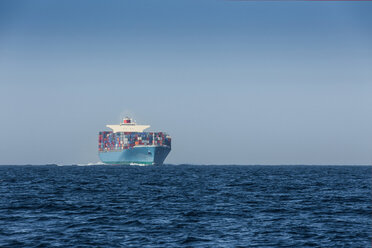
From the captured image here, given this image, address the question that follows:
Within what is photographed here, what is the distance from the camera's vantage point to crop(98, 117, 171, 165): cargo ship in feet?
549

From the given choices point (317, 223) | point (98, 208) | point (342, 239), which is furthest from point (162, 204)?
point (342, 239)

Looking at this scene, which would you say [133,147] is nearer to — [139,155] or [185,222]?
[139,155]

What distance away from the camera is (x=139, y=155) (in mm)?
168000

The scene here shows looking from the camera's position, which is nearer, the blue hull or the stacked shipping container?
the blue hull

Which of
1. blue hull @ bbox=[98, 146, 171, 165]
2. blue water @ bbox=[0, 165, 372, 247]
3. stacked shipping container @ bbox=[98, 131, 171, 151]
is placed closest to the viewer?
blue water @ bbox=[0, 165, 372, 247]

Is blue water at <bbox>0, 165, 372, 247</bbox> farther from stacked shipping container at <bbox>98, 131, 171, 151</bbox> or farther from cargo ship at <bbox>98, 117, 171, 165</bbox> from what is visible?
stacked shipping container at <bbox>98, 131, 171, 151</bbox>

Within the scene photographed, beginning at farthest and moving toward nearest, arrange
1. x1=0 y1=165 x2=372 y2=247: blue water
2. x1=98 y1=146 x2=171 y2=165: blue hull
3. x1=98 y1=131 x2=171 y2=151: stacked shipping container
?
x1=98 y1=131 x2=171 y2=151: stacked shipping container
x1=98 y1=146 x2=171 y2=165: blue hull
x1=0 y1=165 x2=372 y2=247: blue water

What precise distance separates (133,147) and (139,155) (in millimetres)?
3873

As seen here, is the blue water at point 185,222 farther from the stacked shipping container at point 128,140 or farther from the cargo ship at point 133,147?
the stacked shipping container at point 128,140

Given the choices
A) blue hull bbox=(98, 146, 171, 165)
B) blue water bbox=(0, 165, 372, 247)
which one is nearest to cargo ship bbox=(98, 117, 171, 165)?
blue hull bbox=(98, 146, 171, 165)

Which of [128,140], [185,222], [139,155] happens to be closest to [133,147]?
[139,155]

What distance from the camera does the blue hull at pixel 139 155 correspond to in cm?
16602

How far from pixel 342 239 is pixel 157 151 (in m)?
149

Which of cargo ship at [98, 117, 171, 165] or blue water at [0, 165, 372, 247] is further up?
cargo ship at [98, 117, 171, 165]
